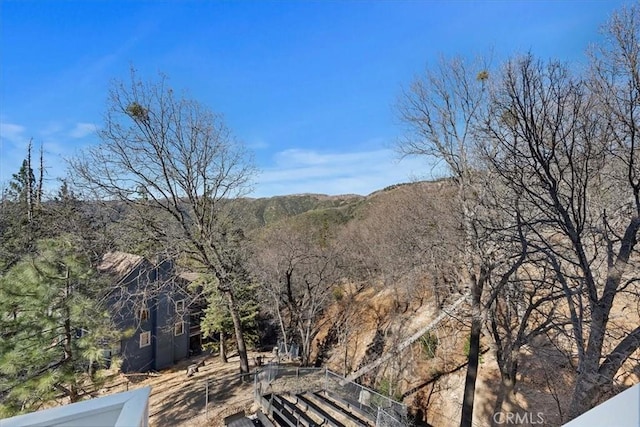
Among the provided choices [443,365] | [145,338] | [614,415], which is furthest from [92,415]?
[145,338]

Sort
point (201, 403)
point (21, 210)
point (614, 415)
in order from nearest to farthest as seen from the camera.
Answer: point (614, 415) < point (201, 403) < point (21, 210)

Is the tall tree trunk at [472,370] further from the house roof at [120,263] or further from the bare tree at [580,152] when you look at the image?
the house roof at [120,263]

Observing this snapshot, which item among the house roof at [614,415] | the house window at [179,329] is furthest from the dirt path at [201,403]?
the house roof at [614,415]

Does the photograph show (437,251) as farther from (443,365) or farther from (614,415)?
(614,415)

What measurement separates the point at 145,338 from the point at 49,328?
35.6 ft

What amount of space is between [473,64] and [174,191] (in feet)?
27.3

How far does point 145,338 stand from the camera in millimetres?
15258

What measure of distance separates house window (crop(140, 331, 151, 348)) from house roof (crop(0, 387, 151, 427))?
53.5ft

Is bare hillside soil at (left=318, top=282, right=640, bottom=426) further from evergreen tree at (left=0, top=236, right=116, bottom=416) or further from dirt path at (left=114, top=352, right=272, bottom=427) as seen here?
evergreen tree at (left=0, top=236, right=116, bottom=416)

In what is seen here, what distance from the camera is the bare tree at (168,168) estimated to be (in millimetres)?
7605

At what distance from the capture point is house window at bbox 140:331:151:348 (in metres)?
15.0

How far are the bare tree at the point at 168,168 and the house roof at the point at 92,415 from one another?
7291 millimetres

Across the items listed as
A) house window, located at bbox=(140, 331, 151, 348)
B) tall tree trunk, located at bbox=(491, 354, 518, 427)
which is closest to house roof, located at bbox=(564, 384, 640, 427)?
tall tree trunk, located at bbox=(491, 354, 518, 427)

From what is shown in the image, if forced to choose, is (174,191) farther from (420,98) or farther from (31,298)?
(420,98)
